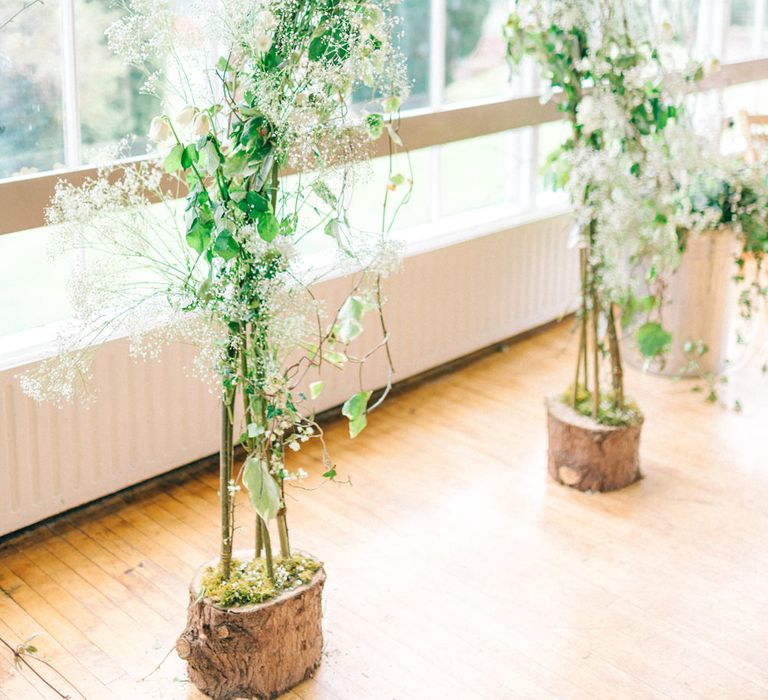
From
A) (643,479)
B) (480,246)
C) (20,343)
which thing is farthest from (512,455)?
(20,343)

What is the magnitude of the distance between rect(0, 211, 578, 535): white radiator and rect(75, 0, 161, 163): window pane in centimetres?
71

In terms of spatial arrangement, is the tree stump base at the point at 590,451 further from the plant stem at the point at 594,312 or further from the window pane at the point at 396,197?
the window pane at the point at 396,197

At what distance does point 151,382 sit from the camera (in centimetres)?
374

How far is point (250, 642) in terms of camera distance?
2693mm

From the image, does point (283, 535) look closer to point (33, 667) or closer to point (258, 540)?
point (258, 540)

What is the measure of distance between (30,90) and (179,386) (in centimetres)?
111

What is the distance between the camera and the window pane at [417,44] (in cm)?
462

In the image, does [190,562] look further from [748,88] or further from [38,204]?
[748,88]

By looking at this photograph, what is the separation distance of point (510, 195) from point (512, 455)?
1.68 meters

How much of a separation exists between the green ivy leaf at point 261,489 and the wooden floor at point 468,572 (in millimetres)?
630

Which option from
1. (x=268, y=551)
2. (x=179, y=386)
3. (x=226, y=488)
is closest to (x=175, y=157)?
(x=226, y=488)

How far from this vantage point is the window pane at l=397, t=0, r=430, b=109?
15.1 feet

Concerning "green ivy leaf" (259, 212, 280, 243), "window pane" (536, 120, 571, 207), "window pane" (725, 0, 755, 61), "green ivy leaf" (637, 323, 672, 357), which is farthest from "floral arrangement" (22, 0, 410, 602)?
"window pane" (725, 0, 755, 61)

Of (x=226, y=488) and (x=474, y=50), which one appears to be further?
(x=474, y=50)
